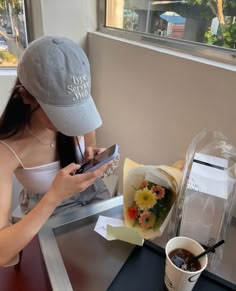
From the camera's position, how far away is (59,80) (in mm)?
656

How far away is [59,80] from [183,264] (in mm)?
504

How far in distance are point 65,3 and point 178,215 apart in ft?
3.87

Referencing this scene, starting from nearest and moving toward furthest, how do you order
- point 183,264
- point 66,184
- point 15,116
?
point 183,264 < point 66,184 < point 15,116

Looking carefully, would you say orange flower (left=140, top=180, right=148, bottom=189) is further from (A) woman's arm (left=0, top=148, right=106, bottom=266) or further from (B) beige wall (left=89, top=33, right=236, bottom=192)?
(B) beige wall (left=89, top=33, right=236, bottom=192)

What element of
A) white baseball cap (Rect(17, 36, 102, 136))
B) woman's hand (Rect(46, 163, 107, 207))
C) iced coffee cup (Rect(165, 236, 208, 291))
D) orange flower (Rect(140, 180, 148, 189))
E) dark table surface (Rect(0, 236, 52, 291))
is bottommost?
dark table surface (Rect(0, 236, 52, 291))

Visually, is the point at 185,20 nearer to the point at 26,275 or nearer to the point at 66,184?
the point at 66,184

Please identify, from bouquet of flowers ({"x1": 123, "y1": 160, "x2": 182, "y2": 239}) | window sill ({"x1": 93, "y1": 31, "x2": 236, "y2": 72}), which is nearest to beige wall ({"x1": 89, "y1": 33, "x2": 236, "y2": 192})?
window sill ({"x1": 93, "y1": 31, "x2": 236, "y2": 72})

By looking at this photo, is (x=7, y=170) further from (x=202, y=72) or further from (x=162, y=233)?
(x=202, y=72)

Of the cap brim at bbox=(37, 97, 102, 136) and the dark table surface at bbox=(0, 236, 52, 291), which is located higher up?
the cap brim at bbox=(37, 97, 102, 136)

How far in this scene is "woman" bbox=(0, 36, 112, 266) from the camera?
64 cm

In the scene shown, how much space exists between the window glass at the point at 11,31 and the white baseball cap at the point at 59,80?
0.95m

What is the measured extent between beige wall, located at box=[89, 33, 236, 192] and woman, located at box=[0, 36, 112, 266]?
0.36 m

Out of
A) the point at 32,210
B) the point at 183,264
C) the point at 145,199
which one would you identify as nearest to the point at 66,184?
the point at 32,210

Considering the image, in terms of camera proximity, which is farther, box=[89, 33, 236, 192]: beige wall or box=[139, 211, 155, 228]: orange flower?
box=[89, 33, 236, 192]: beige wall
